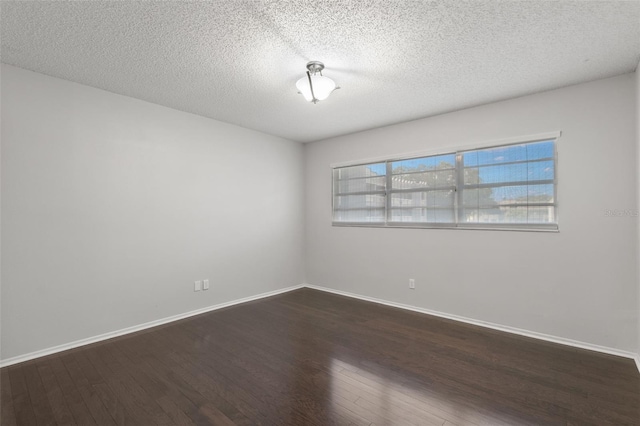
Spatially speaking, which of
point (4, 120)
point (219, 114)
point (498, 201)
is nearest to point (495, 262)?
point (498, 201)

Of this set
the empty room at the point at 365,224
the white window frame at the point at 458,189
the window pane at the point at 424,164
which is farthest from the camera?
the window pane at the point at 424,164

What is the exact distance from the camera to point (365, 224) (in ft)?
15.4

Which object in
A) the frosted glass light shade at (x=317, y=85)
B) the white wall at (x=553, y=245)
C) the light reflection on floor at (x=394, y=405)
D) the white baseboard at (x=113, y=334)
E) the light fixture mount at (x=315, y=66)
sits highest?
the light fixture mount at (x=315, y=66)

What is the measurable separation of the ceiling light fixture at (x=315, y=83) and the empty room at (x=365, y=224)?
0.08ft

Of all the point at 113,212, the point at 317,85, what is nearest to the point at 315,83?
the point at 317,85

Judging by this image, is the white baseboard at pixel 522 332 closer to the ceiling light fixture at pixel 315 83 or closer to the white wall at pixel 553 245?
the white wall at pixel 553 245

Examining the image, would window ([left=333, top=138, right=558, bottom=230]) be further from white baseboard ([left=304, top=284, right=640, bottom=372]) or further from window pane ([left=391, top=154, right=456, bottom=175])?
A: white baseboard ([left=304, top=284, right=640, bottom=372])

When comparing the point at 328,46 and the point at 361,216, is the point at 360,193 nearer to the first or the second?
the point at 361,216

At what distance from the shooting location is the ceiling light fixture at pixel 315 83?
2.66m

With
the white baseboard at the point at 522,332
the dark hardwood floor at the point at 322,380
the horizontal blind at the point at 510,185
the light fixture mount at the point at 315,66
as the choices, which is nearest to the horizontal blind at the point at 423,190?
the horizontal blind at the point at 510,185

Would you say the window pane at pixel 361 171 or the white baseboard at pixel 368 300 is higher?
the window pane at pixel 361 171

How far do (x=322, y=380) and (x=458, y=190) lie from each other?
110 inches

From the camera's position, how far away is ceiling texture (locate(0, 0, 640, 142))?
195 cm

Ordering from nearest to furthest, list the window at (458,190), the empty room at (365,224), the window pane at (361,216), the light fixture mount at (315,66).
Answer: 1. the empty room at (365,224)
2. the light fixture mount at (315,66)
3. the window at (458,190)
4. the window pane at (361,216)
